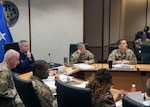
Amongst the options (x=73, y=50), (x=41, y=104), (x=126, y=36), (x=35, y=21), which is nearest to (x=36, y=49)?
(x=35, y=21)

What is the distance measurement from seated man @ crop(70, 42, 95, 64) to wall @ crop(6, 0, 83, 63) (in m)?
1.11

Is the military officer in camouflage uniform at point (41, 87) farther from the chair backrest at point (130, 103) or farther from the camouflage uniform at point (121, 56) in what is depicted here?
the camouflage uniform at point (121, 56)

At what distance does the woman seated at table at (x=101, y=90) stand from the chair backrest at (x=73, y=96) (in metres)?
0.15

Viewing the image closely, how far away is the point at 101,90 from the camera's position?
8.39 ft

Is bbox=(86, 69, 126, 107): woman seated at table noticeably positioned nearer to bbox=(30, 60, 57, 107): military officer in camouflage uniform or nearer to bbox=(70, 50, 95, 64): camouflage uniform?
bbox=(30, 60, 57, 107): military officer in camouflage uniform

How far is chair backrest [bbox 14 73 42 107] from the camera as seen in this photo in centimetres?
279

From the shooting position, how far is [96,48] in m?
8.55

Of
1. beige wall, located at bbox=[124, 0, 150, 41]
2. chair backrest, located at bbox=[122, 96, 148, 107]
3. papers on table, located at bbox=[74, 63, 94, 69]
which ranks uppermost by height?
beige wall, located at bbox=[124, 0, 150, 41]

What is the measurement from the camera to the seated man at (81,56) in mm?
5605

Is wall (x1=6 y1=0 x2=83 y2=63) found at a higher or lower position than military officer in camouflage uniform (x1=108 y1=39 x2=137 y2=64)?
higher

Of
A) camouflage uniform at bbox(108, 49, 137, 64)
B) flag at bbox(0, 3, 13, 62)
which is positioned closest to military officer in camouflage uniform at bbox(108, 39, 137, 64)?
camouflage uniform at bbox(108, 49, 137, 64)

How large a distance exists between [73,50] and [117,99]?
3.11 meters

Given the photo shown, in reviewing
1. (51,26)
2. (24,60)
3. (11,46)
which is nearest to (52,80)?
(24,60)

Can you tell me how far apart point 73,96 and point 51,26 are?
4.38 metres
